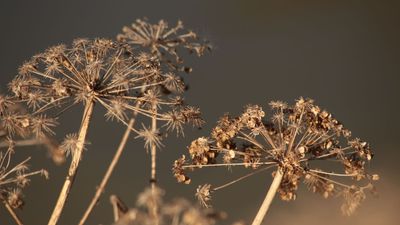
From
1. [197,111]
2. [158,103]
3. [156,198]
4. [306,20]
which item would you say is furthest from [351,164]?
[306,20]

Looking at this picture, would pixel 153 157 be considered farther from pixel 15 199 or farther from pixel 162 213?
pixel 15 199

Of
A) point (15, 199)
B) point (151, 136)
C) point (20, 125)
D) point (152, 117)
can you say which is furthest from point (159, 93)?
point (15, 199)

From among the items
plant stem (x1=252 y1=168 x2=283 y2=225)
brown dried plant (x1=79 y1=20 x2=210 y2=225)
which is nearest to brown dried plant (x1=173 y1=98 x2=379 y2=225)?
plant stem (x1=252 y1=168 x2=283 y2=225)

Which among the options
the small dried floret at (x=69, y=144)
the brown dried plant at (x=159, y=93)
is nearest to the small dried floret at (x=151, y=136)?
the brown dried plant at (x=159, y=93)

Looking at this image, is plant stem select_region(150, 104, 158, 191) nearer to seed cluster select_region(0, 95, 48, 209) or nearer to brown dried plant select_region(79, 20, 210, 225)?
brown dried plant select_region(79, 20, 210, 225)

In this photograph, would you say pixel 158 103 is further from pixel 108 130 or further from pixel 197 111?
pixel 108 130

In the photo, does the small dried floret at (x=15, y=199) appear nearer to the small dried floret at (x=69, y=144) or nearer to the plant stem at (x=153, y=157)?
the small dried floret at (x=69, y=144)
